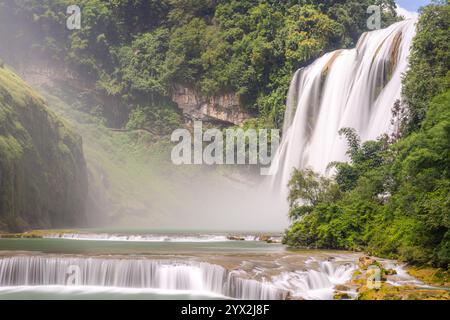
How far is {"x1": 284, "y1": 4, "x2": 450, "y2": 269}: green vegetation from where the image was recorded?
24.4 metres

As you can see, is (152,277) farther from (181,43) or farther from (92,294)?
(181,43)

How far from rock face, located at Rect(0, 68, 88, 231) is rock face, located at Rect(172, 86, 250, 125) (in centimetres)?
1731

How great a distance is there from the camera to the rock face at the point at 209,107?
66.8 metres

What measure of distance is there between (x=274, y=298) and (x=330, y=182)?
16075 mm

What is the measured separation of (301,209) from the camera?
34.9m

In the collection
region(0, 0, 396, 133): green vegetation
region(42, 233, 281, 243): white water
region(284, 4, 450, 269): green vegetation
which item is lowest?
region(42, 233, 281, 243): white water

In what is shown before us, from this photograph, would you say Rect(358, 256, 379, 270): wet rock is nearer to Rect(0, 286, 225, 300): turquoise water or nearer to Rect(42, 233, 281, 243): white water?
Rect(0, 286, 225, 300): turquoise water

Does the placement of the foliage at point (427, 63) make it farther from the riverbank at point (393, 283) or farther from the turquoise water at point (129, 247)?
the riverbank at point (393, 283)

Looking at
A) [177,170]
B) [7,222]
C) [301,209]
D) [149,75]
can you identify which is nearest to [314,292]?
[301,209]

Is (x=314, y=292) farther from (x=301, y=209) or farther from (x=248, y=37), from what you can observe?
(x=248, y=37)

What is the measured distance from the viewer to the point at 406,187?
26438mm

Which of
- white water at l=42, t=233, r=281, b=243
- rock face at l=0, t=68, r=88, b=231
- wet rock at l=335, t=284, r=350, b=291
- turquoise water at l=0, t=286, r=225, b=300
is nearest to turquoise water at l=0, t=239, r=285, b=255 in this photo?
white water at l=42, t=233, r=281, b=243

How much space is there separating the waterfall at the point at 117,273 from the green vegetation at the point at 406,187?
7.31m

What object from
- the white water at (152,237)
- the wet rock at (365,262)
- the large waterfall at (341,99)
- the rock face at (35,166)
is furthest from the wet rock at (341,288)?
the rock face at (35,166)
